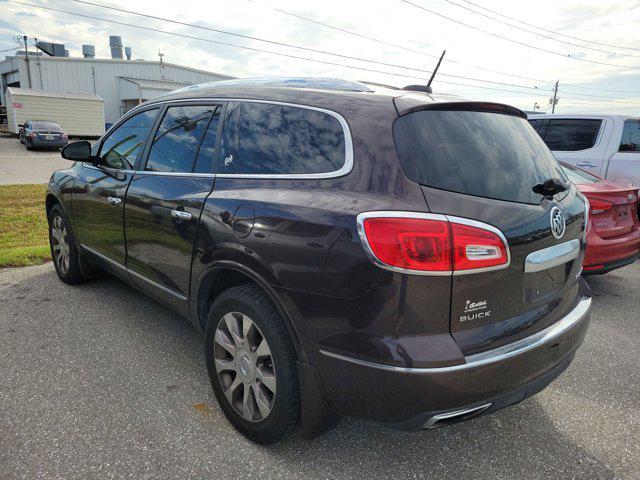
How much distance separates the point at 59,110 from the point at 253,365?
35.9 m

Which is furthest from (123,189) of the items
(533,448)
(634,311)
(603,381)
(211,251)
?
(634,311)

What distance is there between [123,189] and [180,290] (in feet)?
3.17

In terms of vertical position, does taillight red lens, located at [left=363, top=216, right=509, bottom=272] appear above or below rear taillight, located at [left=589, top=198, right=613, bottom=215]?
above

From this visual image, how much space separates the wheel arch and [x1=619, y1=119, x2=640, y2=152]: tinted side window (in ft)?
21.6

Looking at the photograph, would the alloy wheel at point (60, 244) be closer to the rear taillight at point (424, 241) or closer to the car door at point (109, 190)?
the car door at point (109, 190)

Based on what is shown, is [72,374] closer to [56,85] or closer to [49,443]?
[49,443]

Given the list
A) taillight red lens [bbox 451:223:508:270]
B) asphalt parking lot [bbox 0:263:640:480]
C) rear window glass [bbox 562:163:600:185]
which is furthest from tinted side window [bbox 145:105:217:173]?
rear window glass [bbox 562:163:600:185]

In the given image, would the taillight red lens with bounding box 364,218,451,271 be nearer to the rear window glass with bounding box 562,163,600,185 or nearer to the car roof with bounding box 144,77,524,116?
the car roof with bounding box 144,77,524,116

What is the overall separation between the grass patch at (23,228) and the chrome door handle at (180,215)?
11.4 feet

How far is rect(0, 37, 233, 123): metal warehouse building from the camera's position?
4050 centimetres

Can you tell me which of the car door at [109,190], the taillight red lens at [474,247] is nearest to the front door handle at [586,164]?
the taillight red lens at [474,247]

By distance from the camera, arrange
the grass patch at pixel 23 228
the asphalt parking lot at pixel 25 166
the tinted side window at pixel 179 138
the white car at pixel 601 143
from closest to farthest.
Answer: the tinted side window at pixel 179 138 → the grass patch at pixel 23 228 → the white car at pixel 601 143 → the asphalt parking lot at pixel 25 166

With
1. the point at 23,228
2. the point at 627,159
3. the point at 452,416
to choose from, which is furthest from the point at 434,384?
the point at 23,228

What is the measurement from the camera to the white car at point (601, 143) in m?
6.57
